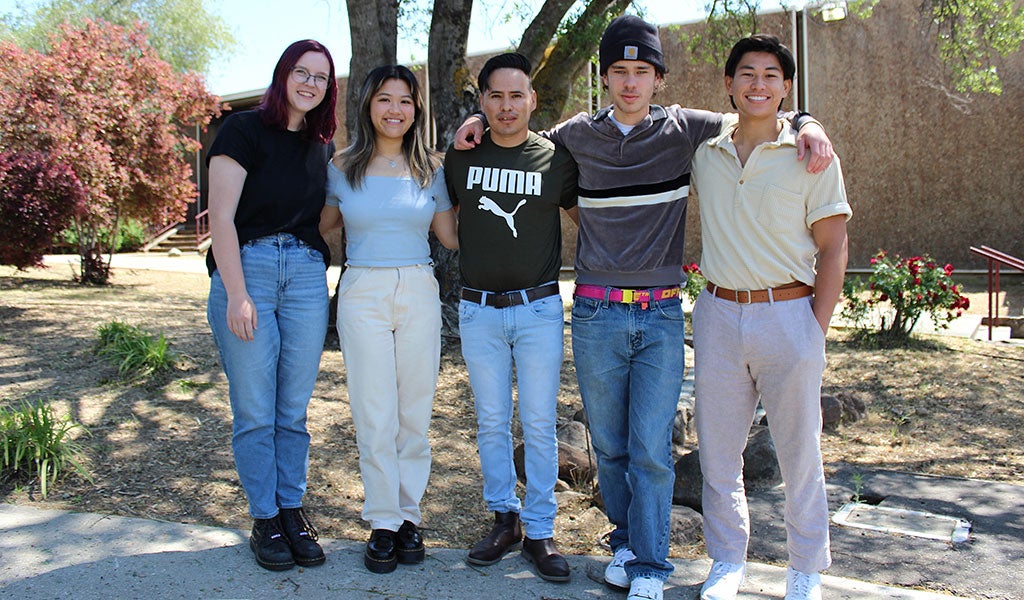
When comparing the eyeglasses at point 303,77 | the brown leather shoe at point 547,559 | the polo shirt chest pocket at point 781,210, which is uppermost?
the eyeglasses at point 303,77

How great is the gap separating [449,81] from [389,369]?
12.9 feet

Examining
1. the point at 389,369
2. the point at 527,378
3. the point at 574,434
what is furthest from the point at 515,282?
the point at 574,434

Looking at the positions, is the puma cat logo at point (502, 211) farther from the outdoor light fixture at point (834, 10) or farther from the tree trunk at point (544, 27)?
the outdoor light fixture at point (834, 10)

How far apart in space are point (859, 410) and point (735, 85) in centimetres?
367

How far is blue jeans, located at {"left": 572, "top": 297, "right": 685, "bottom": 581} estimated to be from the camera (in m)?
3.05

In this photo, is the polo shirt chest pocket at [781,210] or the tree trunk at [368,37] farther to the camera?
the tree trunk at [368,37]

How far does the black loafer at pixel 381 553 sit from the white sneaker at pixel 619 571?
0.81 metres

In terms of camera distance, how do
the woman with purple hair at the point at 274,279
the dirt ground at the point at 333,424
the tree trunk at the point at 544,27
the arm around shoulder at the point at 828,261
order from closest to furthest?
the arm around shoulder at the point at 828,261 → the woman with purple hair at the point at 274,279 → the dirt ground at the point at 333,424 → the tree trunk at the point at 544,27

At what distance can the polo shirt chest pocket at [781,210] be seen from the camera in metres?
2.88

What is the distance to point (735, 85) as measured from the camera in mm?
2988

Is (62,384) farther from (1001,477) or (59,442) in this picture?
(1001,477)

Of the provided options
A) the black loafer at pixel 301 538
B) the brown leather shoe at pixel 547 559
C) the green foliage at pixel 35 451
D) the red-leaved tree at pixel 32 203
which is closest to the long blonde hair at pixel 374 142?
the black loafer at pixel 301 538

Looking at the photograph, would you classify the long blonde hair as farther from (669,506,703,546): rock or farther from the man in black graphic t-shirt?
(669,506,703,546): rock

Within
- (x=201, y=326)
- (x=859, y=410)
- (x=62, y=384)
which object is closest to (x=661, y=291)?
(x=859, y=410)
